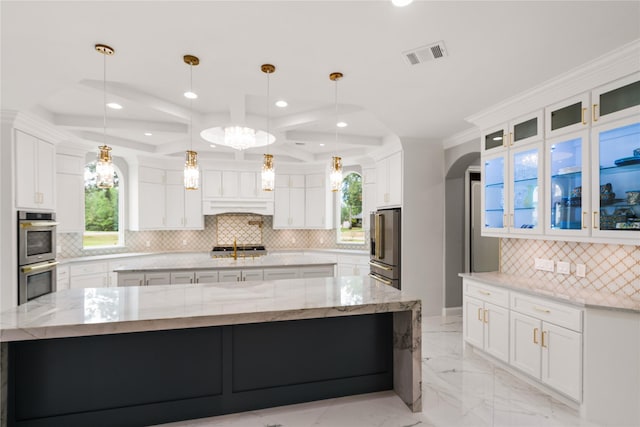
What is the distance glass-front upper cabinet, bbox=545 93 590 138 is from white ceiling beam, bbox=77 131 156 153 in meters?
5.95

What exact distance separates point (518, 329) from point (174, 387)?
113 inches

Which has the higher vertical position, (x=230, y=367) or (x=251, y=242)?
(x=251, y=242)

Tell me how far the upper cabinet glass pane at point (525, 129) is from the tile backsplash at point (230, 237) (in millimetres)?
3857

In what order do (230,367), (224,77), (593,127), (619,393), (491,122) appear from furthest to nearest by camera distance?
(491,122) < (224,77) < (593,127) < (230,367) < (619,393)

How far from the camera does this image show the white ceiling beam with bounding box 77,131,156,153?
496 centimetres

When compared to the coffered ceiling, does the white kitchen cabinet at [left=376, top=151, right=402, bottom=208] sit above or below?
below

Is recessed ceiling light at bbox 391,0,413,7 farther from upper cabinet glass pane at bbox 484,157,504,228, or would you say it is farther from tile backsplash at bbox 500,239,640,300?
tile backsplash at bbox 500,239,640,300

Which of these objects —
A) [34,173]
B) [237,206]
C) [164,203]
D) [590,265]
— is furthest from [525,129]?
[164,203]

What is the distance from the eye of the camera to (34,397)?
2.02 meters

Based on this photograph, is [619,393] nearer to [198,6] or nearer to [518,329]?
[518,329]

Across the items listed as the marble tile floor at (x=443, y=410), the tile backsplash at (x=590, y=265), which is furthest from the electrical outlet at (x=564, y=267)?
the marble tile floor at (x=443, y=410)

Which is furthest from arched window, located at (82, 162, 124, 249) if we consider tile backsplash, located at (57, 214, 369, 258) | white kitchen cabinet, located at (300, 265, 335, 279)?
white kitchen cabinet, located at (300, 265, 335, 279)

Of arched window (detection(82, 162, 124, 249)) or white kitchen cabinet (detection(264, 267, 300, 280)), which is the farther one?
arched window (detection(82, 162, 124, 249))

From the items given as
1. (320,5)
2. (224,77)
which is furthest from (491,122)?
(224,77)
